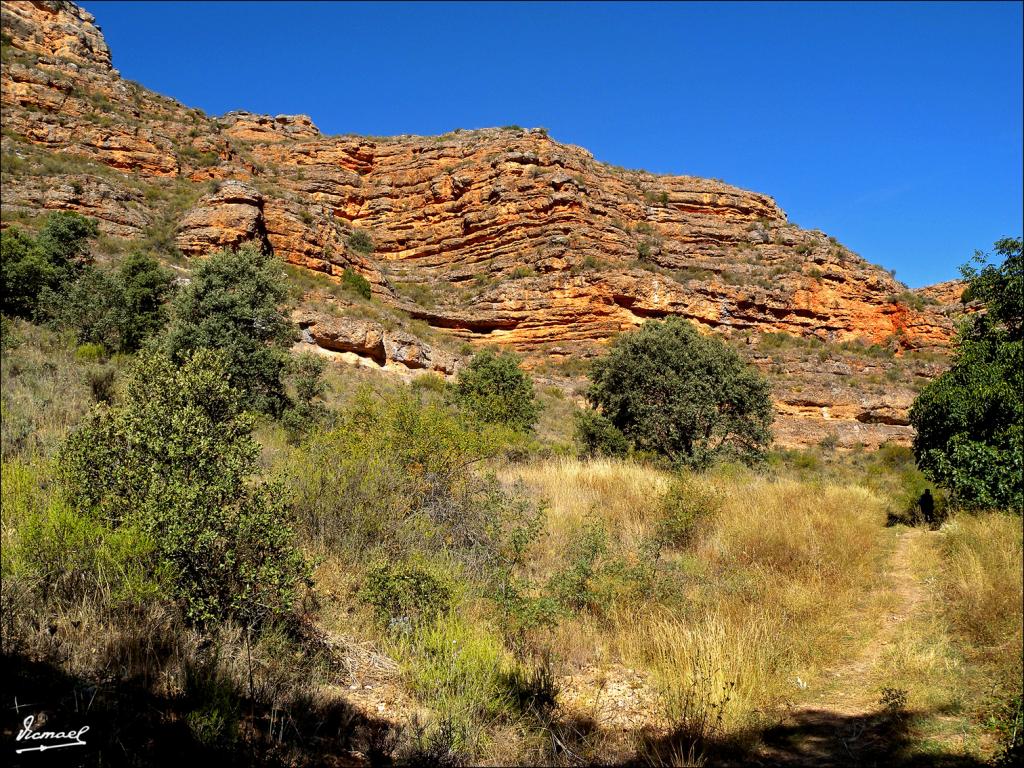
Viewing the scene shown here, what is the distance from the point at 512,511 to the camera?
5.84 metres

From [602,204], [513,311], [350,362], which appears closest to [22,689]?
[350,362]

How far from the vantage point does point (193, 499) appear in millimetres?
3195

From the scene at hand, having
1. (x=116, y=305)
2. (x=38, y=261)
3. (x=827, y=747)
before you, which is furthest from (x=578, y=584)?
(x=38, y=261)

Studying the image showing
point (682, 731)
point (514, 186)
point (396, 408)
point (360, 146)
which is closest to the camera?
point (682, 731)

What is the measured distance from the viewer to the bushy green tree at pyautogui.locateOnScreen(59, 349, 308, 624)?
315cm

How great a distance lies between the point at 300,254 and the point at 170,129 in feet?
57.9

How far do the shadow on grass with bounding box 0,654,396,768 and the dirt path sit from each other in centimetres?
222

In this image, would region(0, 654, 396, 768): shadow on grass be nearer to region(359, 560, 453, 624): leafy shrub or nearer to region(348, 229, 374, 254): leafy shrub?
region(359, 560, 453, 624): leafy shrub

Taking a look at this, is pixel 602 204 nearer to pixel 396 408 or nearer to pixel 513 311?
pixel 513 311

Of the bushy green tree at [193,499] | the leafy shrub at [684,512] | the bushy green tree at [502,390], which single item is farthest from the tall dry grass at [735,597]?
the bushy green tree at [502,390]

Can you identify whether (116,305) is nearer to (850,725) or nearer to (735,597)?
(735,597)

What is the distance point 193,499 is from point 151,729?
1.23 meters

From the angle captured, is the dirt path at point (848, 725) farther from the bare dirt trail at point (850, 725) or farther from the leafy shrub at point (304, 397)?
the leafy shrub at point (304, 397)
